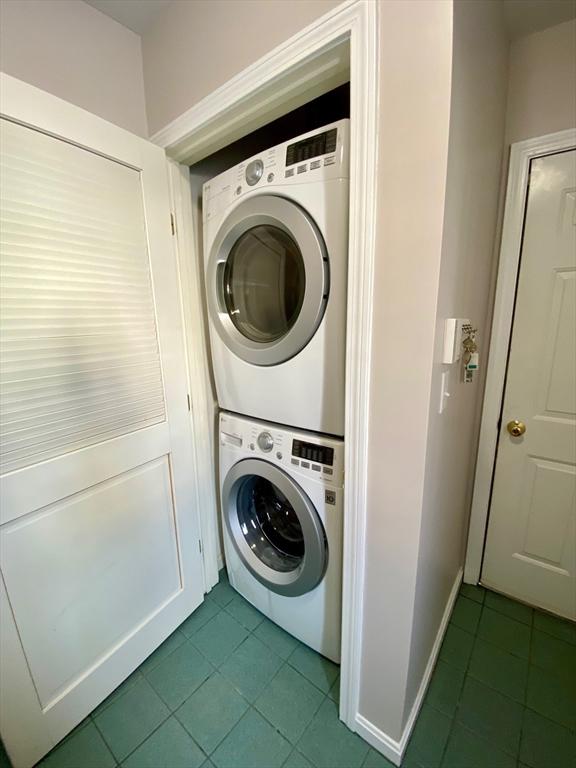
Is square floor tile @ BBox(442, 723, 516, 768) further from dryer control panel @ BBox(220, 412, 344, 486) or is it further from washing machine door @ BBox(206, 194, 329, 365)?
washing machine door @ BBox(206, 194, 329, 365)

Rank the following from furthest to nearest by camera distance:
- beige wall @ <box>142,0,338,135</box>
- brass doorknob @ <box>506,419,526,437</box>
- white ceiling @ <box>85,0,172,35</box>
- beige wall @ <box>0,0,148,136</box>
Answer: brass doorknob @ <box>506,419,526,437</box> → white ceiling @ <box>85,0,172,35</box> → beige wall @ <box>0,0,148,136</box> → beige wall @ <box>142,0,338,135</box>

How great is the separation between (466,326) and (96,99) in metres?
1.46

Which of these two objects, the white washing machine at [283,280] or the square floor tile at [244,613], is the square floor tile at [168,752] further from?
the white washing machine at [283,280]

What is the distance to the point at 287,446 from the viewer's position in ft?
3.62

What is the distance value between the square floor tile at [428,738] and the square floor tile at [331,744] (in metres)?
0.15

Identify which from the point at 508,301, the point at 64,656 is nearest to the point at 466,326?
the point at 508,301

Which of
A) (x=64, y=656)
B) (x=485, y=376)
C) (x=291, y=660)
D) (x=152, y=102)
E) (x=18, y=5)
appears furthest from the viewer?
(x=485, y=376)

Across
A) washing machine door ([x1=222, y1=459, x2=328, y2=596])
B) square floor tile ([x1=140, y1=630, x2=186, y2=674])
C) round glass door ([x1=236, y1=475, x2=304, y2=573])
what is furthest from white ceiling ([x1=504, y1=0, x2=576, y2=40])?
square floor tile ([x1=140, y1=630, x2=186, y2=674])

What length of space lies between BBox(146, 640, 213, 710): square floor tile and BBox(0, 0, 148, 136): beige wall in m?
2.11

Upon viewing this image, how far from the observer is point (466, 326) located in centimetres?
95

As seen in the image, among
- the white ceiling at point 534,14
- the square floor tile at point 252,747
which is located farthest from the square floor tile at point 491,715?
the white ceiling at point 534,14

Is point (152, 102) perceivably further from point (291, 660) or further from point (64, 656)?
point (291, 660)

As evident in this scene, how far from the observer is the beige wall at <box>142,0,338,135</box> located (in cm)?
80

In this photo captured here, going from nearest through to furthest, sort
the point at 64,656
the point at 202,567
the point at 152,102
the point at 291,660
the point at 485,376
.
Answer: the point at 64,656, the point at 152,102, the point at 291,660, the point at 485,376, the point at 202,567
